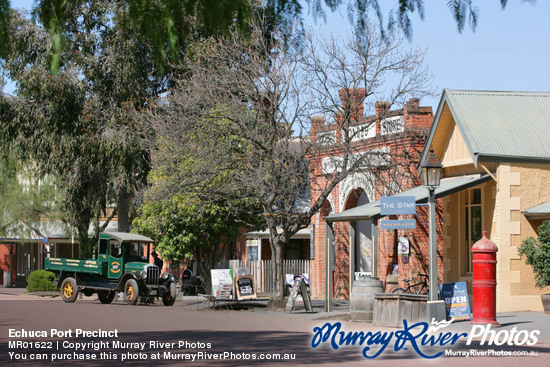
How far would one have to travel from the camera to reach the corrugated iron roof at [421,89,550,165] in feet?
67.4

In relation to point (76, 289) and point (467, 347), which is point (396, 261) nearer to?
point (76, 289)

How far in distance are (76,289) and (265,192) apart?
31.1ft

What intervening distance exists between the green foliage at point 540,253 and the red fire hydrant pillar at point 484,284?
361cm

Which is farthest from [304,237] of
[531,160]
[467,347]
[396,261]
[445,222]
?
[467,347]

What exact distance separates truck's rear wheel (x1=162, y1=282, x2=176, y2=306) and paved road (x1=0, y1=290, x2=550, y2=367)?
5376 mm

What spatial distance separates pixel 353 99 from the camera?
2394cm

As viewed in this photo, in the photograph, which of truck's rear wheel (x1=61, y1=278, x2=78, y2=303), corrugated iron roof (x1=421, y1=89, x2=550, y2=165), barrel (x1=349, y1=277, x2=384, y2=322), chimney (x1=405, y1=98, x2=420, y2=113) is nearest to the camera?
barrel (x1=349, y1=277, x2=384, y2=322)

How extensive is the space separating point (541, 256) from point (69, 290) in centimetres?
1705

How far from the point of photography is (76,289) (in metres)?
29.3

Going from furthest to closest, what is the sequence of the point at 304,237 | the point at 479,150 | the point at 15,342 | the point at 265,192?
1. the point at 304,237
2. the point at 265,192
3. the point at 479,150
4. the point at 15,342

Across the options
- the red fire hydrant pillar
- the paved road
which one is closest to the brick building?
the paved road

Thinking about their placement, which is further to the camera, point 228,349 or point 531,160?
point 531,160

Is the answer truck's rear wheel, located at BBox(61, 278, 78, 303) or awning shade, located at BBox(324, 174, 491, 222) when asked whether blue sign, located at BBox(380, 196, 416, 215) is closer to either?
awning shade, located at BBox(324, 174, 491, 222)

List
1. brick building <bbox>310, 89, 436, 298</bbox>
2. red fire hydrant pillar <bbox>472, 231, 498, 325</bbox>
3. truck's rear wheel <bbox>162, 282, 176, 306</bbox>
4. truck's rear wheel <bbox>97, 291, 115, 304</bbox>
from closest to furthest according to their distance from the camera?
1. red fire hydrant pillar <bbox>472, 231, 498, 325</bbox>
2. brick building <bbox>310, 89, 436, 298</bbox>
3. truck's rear wheel <bbox>162, 282, 176, 306</bbox>
4. truck's rear wheel <bbox>97, 291, 115, 304</bbox>
